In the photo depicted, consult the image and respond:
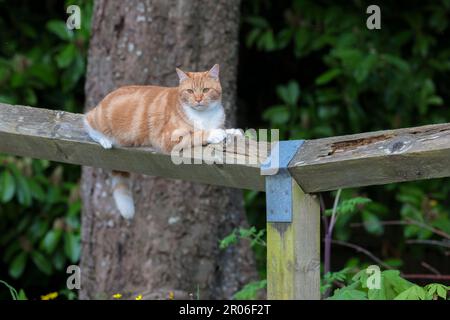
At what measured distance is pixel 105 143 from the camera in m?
2.99

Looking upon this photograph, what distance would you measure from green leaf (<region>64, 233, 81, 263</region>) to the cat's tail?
1.88 meters

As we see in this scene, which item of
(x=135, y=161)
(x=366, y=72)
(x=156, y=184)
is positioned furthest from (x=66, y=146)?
(x=366, y=72)

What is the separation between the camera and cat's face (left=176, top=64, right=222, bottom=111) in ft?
10.1

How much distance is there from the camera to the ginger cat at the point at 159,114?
3.05 meters

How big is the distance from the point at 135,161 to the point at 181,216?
1413 millimetres

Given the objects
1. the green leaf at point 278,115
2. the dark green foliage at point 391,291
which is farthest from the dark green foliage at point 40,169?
the dark green foliage at point 391,291

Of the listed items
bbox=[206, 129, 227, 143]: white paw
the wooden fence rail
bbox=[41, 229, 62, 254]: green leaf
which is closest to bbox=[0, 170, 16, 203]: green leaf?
bbox=[41, 229, 62, 254]: green leaf

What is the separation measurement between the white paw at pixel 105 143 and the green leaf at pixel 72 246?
232cm

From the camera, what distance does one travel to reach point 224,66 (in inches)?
176

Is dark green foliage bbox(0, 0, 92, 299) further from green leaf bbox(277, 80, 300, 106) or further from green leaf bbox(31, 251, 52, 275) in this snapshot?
green leaf bbox(277, 80, 300, 106)

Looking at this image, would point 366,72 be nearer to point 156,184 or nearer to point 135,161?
point 156,184

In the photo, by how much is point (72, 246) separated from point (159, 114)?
7.39 ft

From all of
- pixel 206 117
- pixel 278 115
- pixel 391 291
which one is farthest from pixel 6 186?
pixel 391 291

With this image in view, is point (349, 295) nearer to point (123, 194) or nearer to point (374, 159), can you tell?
point (374, 159)
